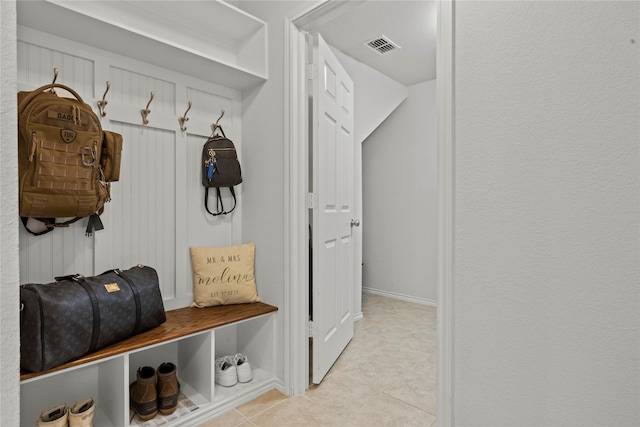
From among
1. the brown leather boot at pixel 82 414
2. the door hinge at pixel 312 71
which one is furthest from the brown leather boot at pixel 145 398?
the door hinge at pixel 312 71

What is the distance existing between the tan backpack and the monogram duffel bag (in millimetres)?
279

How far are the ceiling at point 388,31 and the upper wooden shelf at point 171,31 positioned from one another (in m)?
0.42

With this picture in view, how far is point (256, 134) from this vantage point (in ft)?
7.20

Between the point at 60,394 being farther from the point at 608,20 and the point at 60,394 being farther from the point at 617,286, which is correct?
the point at 608,20

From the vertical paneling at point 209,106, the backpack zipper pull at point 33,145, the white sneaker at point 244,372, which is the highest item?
the vertical paneling at point 209,106

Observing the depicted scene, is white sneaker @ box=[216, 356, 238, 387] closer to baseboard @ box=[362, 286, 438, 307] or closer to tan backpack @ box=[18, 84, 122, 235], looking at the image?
tan backpack @ box=[18, 84, 122, 235]

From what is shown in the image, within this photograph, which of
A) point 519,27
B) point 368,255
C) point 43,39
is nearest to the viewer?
point 519,27

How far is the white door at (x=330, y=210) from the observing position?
2.04m

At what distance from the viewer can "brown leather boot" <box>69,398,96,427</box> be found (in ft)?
4.72

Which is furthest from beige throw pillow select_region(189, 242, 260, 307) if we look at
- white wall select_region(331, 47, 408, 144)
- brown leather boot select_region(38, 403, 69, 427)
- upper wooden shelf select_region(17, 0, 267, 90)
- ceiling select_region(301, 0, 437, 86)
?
white wall select_region(331, 47, 408, 144)

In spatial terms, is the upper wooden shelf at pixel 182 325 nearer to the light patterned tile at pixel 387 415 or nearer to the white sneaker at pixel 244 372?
the white sneaker at pixel 244 372

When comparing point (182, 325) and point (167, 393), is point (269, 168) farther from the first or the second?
point (167, 393)

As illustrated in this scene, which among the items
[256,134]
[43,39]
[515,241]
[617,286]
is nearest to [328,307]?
[256,134]

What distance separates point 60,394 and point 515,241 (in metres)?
2.00
